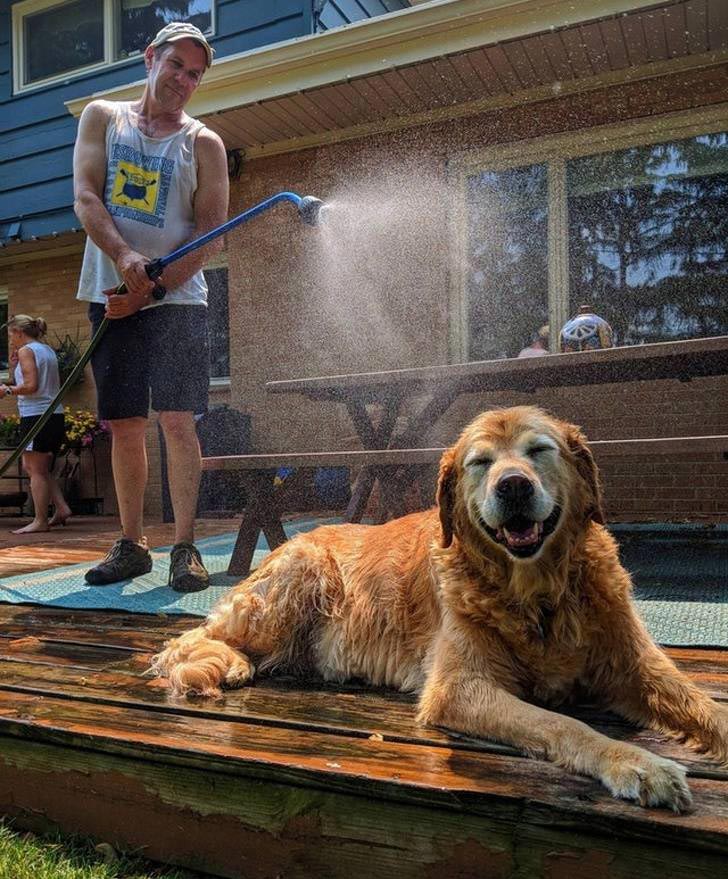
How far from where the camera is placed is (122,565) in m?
3.47

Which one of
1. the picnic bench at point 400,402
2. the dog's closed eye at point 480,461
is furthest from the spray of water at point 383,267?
the dog's closed eye at point 480,461

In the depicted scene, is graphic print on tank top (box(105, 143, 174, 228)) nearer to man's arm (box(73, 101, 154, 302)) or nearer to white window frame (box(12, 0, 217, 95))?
man's arm (box(73, 101, 154, 302))

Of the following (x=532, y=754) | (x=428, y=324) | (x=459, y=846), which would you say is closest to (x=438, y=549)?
(x=532, y=754)

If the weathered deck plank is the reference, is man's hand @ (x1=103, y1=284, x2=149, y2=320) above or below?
above

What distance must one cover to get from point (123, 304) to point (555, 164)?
Answer: 3932mm

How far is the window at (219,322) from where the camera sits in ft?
24.0

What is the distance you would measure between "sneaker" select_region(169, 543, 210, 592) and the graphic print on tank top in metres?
1.46

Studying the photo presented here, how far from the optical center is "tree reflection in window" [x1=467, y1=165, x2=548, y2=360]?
5.93 m

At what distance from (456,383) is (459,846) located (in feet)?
9.30

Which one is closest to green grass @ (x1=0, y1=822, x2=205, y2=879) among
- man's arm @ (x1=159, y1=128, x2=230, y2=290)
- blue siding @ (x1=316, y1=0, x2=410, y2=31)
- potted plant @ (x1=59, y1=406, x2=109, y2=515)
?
man's arm @ (x1=159, y1=128, x2=230, y2=290)

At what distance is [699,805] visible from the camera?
47.6 inches

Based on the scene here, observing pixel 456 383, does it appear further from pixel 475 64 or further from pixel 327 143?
pixel 327 143

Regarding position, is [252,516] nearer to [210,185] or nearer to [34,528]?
[210,185]

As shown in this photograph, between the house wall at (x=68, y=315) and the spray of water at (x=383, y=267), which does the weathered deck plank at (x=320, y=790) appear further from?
the house wall at (x=68, y=315)
